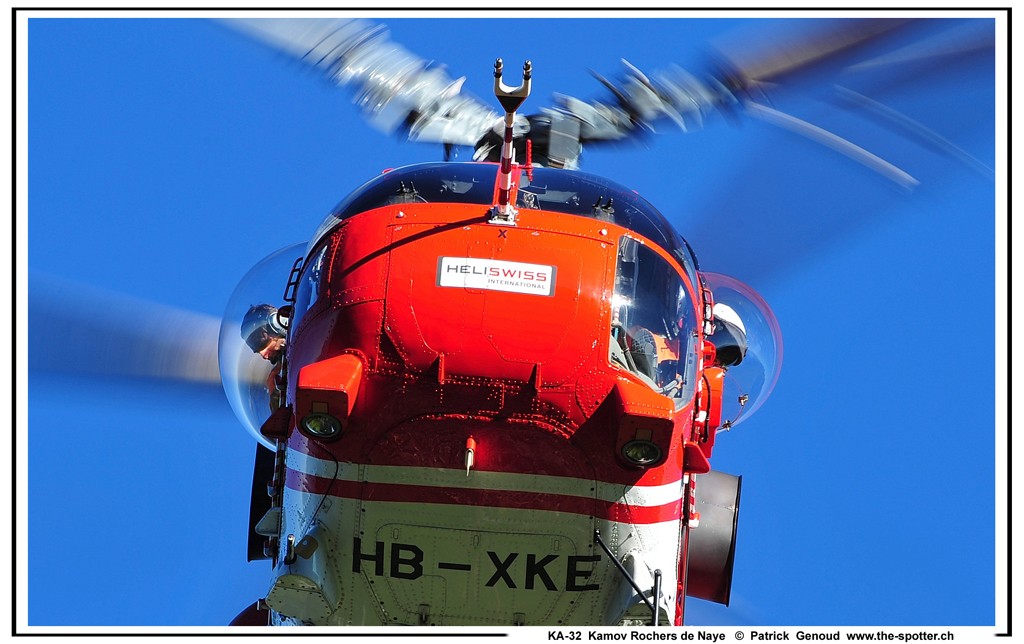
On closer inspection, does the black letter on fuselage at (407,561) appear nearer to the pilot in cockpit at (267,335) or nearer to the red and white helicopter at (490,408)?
the red and white helicopter at (490,408)

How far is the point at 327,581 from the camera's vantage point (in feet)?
32.2

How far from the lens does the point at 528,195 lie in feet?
33.6

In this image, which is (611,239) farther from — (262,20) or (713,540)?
(262,20)

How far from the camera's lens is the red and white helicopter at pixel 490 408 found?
9328 mm

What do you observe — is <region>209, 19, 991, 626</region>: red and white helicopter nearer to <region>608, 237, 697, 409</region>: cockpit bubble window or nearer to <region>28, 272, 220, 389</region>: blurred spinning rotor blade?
<region>608, 237, 697, 409</region>: cockpit bubble window

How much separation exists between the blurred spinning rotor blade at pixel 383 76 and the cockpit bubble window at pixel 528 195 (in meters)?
2.03

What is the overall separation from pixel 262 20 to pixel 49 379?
3457 mm

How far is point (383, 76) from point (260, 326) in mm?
2620

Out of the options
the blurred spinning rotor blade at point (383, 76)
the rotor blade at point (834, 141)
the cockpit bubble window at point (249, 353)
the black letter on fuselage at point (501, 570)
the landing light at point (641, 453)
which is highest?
the blurred spinning rotor blade at point (383, 76)

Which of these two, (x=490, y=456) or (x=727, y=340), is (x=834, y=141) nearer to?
(x=727, y=340)

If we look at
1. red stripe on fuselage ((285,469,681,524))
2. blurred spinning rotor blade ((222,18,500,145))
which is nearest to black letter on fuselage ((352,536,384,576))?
red stripe on fuselage ((285,469,681,524))

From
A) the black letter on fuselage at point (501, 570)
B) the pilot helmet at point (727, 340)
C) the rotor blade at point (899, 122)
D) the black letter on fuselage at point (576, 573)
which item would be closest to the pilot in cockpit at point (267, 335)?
the black letter on fuselage at point (501, 570)
